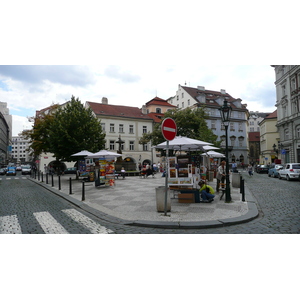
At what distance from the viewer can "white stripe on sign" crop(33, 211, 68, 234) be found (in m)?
6.28

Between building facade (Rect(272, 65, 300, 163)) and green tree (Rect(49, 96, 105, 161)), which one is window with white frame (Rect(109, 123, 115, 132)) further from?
building facade (Rect(272, 65, 300, 163))

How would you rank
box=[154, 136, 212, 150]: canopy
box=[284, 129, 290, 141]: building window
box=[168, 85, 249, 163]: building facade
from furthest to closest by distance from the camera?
1. box=[168, 85, 249, 163]: building facade
2. box=[284, 129, 290, 141]: building window
3. box=[154, 136, 212, 150]: canopy

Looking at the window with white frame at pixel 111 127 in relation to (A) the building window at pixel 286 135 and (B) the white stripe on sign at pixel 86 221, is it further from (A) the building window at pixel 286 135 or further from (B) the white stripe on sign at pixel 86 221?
(B) the white stripe on sign at pixel 86 221

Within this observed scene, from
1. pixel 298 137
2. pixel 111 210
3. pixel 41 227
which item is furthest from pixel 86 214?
pixel 298 137

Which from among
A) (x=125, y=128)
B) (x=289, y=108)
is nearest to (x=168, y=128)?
(x=289, y=108)

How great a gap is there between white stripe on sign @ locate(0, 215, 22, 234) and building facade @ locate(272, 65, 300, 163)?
37287 mm

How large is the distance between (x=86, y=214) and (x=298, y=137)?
39.5 metres

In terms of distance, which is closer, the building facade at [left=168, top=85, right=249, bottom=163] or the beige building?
the beige building

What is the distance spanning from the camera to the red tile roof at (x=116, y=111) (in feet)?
162

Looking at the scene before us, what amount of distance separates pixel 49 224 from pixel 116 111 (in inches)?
1816

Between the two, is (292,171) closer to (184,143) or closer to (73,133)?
(184,143)

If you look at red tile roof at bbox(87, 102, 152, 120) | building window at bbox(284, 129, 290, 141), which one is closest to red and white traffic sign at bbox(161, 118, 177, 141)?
building window at bbox(284, 129, 290, 141)

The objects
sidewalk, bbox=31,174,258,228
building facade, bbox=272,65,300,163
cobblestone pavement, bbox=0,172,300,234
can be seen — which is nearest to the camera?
cobblestone pavement, bbox=0,172,300,234

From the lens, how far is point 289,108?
41.1 m
